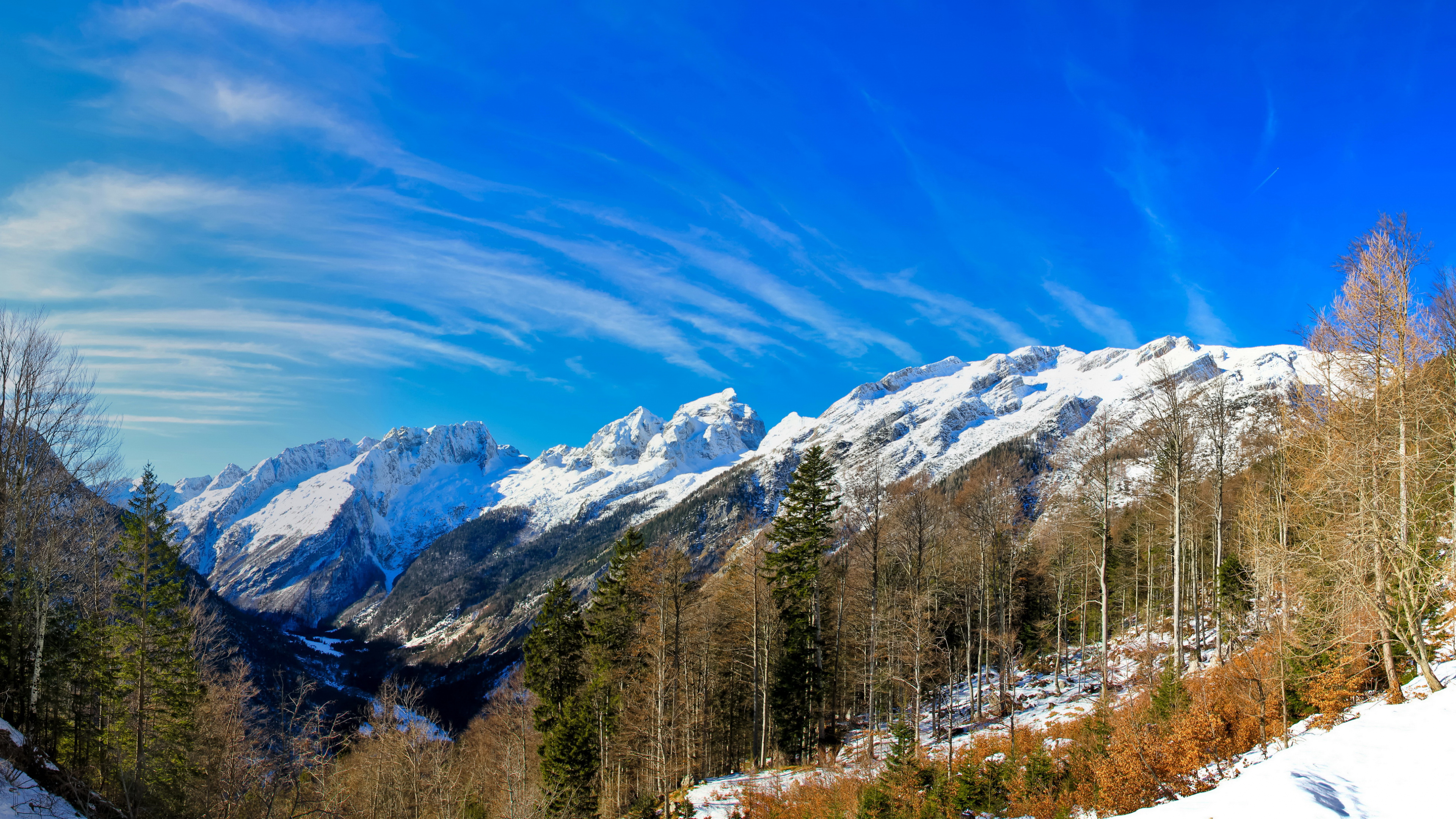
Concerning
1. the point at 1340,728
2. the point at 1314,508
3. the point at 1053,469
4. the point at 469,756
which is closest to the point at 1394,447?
the point at 1314,508

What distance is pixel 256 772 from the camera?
17250mm

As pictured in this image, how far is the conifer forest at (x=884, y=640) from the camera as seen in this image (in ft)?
48.5

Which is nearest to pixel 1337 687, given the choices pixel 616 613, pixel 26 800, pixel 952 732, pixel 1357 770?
pixel 1357 770

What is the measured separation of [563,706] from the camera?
104 ft

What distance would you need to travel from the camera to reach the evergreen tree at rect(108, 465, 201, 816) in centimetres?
2642

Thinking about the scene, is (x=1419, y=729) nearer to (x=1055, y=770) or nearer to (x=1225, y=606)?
(x=1055, y=770)

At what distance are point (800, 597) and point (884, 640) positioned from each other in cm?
451

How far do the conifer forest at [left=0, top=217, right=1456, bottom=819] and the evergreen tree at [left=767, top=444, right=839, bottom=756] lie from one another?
0.55ft

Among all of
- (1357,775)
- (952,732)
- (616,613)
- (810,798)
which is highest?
(616,613)

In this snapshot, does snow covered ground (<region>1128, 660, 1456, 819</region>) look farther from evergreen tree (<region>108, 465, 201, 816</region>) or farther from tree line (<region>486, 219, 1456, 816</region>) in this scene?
evergreen tree (<region>108, 465, 201, 816</region>)

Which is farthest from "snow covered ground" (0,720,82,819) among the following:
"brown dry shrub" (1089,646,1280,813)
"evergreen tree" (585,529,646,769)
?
"brown dry shrub" (1089,646,1280,813)

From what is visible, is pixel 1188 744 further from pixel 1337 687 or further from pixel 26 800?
pixel 26 800

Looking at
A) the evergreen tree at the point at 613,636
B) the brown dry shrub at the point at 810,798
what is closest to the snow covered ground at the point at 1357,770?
the brown dry shrub at the point at 810,798

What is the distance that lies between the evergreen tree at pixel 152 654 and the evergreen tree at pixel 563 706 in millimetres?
13838
